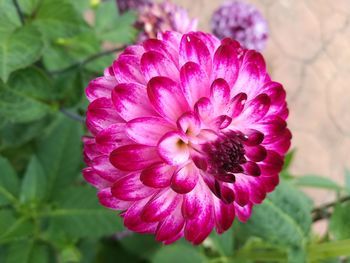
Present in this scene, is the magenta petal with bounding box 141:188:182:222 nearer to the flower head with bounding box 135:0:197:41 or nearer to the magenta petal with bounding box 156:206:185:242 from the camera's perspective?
the magenta petal with bounding box 156:206:185:242

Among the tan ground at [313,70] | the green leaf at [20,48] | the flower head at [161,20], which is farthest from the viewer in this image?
the tan ground at [313,70]

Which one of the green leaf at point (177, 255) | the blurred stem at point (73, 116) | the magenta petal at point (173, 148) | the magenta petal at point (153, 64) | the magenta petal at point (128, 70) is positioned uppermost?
the magenta petal at point (153, 64)

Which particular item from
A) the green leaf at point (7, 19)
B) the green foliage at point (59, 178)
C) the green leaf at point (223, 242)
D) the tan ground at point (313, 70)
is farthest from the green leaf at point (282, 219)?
the tan ground at point (313, 70)

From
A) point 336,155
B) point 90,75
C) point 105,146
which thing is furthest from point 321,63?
point 105,146

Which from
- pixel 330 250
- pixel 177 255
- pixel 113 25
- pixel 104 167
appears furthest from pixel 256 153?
pixel 113 25

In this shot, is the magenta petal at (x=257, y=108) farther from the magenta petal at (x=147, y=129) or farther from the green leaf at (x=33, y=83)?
the green leaf at (x=33, y=83)

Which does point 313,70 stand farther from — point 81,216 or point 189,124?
point 189,124
